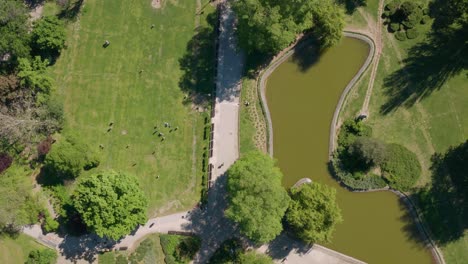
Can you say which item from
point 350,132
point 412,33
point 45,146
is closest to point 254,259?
point 350,132

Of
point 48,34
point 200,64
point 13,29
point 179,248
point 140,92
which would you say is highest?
point 13,29

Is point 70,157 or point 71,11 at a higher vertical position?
point 71,11

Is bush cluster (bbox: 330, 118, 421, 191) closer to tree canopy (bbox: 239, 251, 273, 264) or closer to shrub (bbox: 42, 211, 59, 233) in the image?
tree canopy (bbox: 239, 251, 273, 264)

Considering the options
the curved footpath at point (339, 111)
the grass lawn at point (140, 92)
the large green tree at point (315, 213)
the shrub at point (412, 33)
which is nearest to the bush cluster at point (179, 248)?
the grass lawn at point (140, 92)

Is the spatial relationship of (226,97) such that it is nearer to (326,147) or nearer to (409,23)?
(326,147)

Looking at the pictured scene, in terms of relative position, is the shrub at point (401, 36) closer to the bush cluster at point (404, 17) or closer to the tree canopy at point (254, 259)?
the bush cluster at point (404, 17)

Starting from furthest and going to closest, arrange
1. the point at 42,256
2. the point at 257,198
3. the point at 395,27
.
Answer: the point at 395,27
the point at 42,256
the point at 257,198

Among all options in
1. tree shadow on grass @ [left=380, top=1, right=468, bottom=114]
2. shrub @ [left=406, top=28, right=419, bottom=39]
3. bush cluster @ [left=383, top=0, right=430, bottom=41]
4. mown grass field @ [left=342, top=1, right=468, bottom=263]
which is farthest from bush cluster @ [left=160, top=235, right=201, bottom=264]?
shrub @ [left=406, top=28, right=419, bottom=39]

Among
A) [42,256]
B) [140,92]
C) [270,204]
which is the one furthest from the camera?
[140,92]
